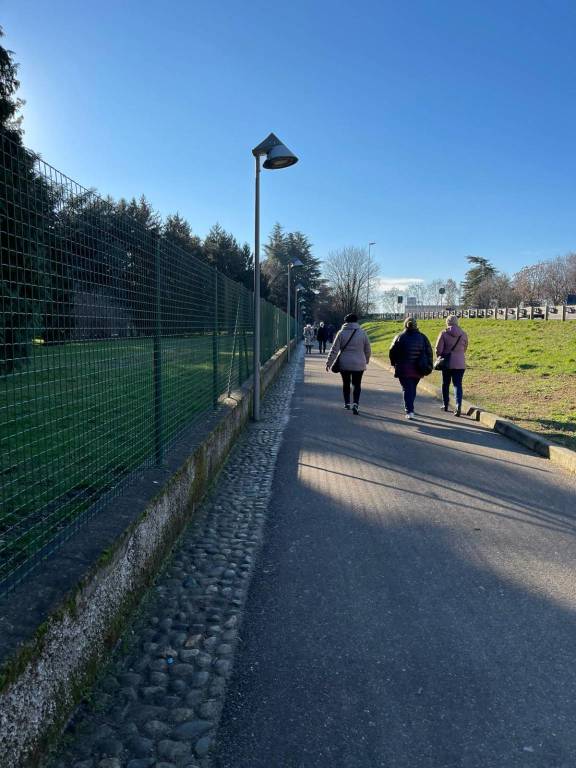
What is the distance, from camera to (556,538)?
4.50 meters

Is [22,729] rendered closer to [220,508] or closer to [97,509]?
[97,509]

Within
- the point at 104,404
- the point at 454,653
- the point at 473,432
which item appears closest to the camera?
the point at 454,653

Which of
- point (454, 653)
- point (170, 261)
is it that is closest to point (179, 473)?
point (170, 261)

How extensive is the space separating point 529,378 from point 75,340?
1383cm

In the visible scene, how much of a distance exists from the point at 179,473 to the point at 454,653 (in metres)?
2.36

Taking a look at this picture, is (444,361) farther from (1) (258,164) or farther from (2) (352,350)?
(1) (258,164)

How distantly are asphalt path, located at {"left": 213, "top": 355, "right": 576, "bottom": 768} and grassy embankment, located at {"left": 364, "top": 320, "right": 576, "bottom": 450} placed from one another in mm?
3208

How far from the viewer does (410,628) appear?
314cm

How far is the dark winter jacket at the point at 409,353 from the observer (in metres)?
9.68

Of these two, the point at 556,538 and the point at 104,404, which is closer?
the point at 104,404

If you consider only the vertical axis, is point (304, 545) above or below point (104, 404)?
below

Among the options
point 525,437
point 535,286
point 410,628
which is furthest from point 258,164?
point 535,286

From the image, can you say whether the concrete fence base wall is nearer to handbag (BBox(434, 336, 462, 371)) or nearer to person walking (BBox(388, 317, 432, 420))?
person walking (BBox(388, 317, 432, 420))

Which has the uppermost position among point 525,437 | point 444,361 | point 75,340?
point 75,340
